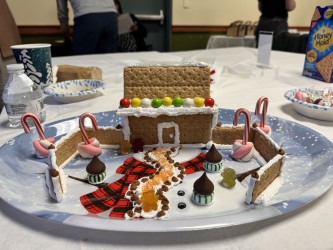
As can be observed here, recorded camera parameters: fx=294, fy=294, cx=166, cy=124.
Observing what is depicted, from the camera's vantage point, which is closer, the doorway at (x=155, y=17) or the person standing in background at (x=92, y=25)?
the person standing in background at (x=92, y=25)

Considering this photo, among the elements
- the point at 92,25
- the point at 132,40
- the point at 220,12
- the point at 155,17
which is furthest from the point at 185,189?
the point at 220,12

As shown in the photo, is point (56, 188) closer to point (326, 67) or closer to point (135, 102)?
point (135, 102)

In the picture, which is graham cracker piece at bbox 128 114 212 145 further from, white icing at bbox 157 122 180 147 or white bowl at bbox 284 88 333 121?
white bowl at bbox 284 88 333 121

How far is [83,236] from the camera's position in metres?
0.53

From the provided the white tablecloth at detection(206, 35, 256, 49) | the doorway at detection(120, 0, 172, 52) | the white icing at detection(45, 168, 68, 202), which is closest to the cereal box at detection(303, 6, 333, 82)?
the white icing at detection(45, 168, 68, 202)

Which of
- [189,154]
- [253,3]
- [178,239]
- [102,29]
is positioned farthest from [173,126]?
[253,3]

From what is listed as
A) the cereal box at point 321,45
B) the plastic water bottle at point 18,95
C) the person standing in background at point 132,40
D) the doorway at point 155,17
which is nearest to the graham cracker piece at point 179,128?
the plastic water bottle at point 18,95

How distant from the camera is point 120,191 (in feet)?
2.28

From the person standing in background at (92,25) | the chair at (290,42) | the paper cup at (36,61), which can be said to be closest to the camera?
the paper cup at (36,61)

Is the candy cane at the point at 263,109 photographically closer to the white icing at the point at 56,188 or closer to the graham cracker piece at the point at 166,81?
the graham cracker piece at the point at 166,81

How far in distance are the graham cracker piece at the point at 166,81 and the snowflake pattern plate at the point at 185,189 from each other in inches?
8.1

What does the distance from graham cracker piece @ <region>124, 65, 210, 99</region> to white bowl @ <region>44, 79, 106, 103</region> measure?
0.46 m

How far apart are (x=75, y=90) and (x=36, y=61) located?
8.2 inches

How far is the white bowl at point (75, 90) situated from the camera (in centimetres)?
125
